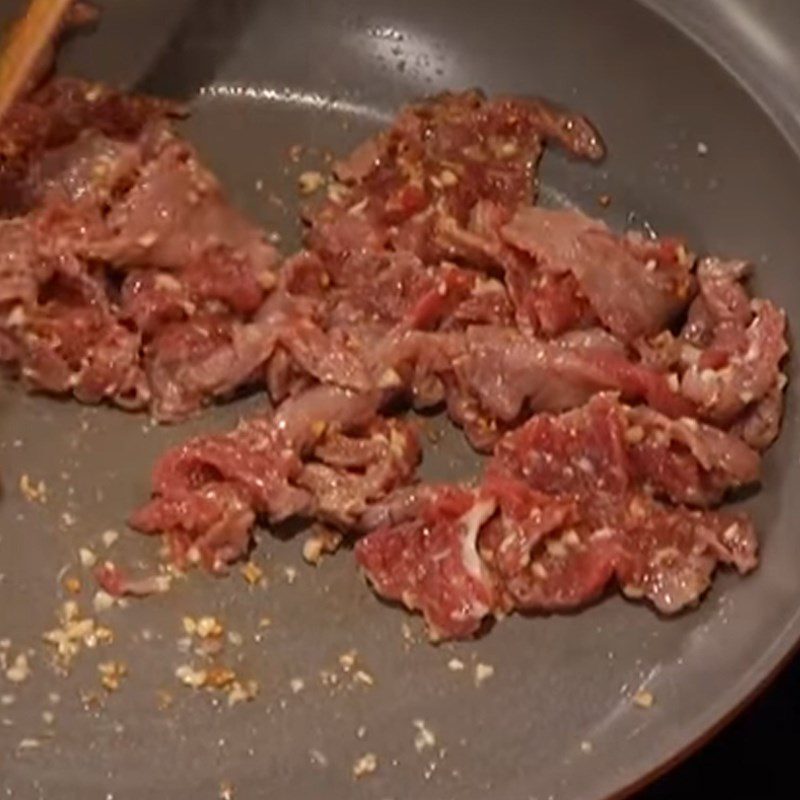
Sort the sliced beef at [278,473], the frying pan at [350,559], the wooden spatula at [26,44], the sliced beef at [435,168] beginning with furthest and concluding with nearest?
the sliced beef at [435,168]
the wooden spatula at [26,44]
the sliced beef at [278,473]
the frying pan at [350,559]

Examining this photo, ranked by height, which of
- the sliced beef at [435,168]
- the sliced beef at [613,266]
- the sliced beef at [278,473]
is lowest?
the sliced beef at [278,473]

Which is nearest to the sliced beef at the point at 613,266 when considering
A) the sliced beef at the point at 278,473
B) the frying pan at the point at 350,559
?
the frying pan at the point at 350,559

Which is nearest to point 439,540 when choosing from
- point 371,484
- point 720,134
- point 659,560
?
point 371,484

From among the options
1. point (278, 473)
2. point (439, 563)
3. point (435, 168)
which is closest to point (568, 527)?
point (439, 563)

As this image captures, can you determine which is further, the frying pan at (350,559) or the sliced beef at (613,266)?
the sliced beef at (613,266)

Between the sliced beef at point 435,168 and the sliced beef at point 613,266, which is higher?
the sliced beef at point 613,266

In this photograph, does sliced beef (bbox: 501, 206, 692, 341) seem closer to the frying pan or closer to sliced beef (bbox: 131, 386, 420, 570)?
the frying pan

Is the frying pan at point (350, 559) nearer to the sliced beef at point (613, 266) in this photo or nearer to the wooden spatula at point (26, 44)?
the sliced beef at point (613, 266)

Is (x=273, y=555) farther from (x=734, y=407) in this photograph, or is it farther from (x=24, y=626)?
(x=734, y=407)
